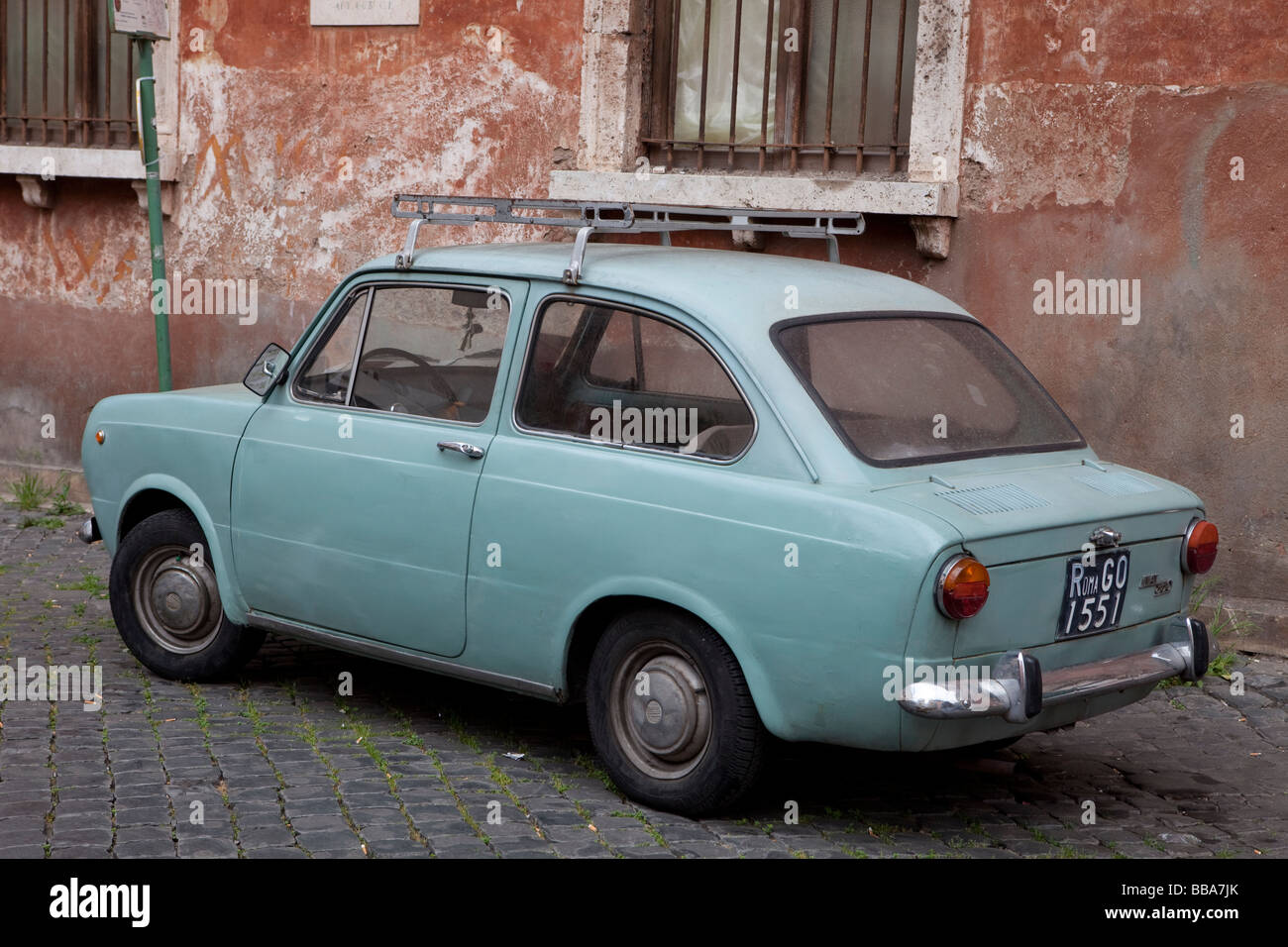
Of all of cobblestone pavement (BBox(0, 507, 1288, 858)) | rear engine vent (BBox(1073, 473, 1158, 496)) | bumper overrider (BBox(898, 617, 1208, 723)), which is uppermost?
rear engine vent (BBox(1073, 473, 1158, 496))

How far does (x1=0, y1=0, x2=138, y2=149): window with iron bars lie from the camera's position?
10266 millimetres

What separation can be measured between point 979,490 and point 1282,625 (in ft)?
10.7

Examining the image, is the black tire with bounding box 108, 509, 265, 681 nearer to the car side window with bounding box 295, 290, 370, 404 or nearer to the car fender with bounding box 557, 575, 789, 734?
the car side window with bounding box 295, 290, 370, 404

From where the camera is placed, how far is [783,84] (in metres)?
8.45

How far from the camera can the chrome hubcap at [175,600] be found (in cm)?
597

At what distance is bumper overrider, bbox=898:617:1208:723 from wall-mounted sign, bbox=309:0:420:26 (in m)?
6.19

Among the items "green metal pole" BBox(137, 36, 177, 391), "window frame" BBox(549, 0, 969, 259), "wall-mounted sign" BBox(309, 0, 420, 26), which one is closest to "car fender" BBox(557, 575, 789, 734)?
"window frame" BBox(549, 0, 969, 259)

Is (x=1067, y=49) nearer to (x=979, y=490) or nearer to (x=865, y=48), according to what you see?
(x=865, y=48)

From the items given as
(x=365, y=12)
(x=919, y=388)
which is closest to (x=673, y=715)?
(x=919, y=388)

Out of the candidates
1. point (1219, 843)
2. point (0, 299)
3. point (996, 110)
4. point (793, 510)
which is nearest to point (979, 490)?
point (793, 510)

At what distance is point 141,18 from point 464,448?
4.15 m

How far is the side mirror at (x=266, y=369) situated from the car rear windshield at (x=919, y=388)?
206cm

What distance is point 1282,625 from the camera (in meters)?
7.04

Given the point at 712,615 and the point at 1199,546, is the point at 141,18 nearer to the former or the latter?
the point at 712,615
